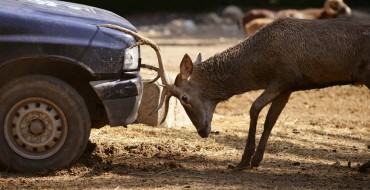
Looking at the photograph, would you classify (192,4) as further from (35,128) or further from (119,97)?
(35,128)

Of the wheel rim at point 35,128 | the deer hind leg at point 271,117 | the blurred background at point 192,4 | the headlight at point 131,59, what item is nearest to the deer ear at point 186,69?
the headlight at point 131,59

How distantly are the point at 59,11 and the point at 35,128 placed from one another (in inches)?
43.0

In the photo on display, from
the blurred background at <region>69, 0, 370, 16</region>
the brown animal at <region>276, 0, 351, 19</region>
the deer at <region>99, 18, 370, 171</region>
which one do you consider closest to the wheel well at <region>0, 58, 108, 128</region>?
the deer at <region>99, 18, 370, 171</region>

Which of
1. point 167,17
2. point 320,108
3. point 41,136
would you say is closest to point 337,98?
point 320,108

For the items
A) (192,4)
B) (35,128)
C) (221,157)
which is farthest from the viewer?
(192,4)

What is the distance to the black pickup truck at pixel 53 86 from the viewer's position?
7680 millimetres

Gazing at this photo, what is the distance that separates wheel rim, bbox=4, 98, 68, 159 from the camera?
7.80m

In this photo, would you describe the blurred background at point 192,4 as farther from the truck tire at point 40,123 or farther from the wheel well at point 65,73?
the truck tire at point 40,123

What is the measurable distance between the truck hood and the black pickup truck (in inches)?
0.4

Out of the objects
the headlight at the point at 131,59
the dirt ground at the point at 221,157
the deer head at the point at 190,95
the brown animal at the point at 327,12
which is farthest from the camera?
the brown animal at the point at 327,12

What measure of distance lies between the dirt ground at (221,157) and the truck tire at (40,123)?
149 mm

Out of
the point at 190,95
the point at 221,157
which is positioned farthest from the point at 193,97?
the point at 221,157

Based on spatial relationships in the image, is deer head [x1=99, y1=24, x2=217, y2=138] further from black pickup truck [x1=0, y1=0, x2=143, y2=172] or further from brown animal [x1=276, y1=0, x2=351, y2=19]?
brown animal [x1=276, y1=0, x2=351, y2=19]

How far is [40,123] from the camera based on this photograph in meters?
7.82
